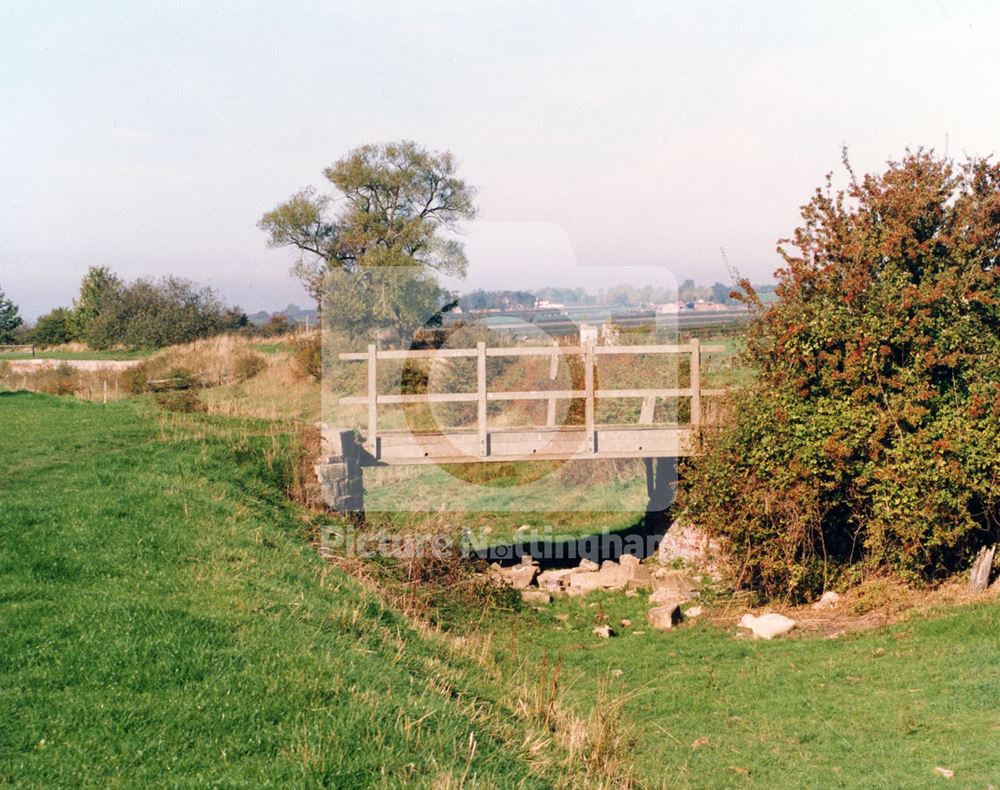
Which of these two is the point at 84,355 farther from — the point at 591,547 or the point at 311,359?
the point at 591,547

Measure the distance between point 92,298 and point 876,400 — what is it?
4630cm

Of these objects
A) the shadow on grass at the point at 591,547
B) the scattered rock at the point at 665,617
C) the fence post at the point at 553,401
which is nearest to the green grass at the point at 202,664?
the scattered rock at the point at 665,617

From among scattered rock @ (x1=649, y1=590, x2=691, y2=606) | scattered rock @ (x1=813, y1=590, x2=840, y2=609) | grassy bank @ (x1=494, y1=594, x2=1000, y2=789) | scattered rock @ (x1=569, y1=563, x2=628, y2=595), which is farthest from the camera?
scattered rock @ (x1=569, y1=563, x2=628, y2=595)

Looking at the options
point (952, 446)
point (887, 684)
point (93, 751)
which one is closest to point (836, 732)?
point (887, 684)

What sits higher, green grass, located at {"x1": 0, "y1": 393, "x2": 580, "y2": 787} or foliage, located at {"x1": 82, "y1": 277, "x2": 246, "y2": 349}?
foliage, located at {"x1": 82, "y1": 277, "x2": 246, "y2": 349}

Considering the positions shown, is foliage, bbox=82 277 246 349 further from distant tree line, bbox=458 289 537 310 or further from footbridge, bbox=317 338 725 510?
footbridge, bbox=317 338 725 510

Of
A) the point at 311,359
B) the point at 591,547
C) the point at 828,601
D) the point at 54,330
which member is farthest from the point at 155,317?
the point at 828,601

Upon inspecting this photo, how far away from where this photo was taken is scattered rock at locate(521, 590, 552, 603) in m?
13.8

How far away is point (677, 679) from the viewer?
32.2 feet

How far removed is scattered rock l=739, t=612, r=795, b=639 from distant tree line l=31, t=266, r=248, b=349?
3524cm

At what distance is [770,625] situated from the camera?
37.2 feet

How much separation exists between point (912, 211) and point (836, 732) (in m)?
7.02

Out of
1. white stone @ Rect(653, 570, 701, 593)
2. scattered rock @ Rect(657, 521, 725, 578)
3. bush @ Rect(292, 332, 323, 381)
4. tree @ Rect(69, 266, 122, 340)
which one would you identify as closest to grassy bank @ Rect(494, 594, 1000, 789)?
white stone @ Rect(653, 570, 701, 593)

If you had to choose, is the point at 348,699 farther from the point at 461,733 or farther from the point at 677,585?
the point at 677,585
